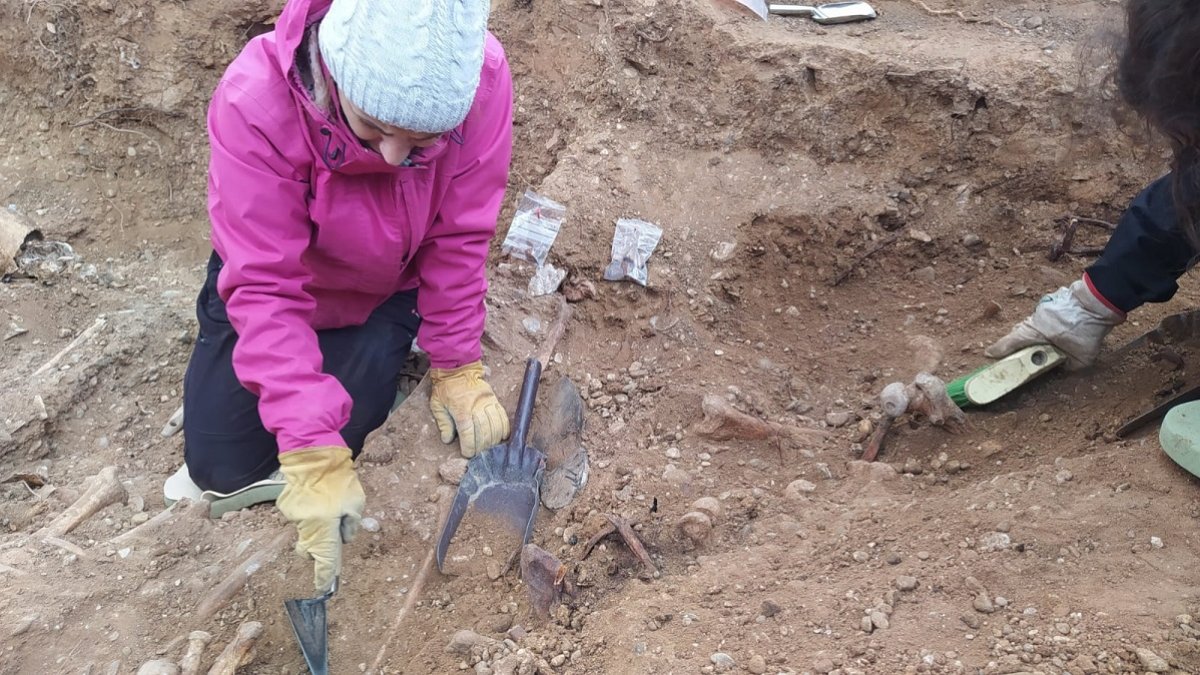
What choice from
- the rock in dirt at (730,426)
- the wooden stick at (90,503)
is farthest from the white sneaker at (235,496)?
the rock in dirt at (730,426)

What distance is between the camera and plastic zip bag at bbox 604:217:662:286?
3.10 meters

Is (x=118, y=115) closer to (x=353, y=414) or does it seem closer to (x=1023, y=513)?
(x=353, y=414)

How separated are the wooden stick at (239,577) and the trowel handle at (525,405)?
660 mm

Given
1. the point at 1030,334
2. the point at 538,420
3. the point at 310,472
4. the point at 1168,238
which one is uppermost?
the point at 1168,238

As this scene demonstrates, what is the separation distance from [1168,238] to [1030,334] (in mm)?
466

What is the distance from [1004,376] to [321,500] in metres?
1.89

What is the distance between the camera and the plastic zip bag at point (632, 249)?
310 cm

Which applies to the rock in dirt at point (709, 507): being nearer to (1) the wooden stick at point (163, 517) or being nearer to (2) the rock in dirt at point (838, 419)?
(2) the rock in dirt at point (838, 419)

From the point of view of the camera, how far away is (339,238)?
216 cm

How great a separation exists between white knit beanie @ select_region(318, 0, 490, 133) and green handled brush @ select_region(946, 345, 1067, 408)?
1663mm

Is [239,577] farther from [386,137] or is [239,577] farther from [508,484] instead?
[386,137]

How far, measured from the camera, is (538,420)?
8.86ft

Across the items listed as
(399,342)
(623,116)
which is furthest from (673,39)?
(399,342)

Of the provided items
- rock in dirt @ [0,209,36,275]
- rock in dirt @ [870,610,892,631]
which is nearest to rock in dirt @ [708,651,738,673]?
rock in dirt @ [870,610,892,631]
